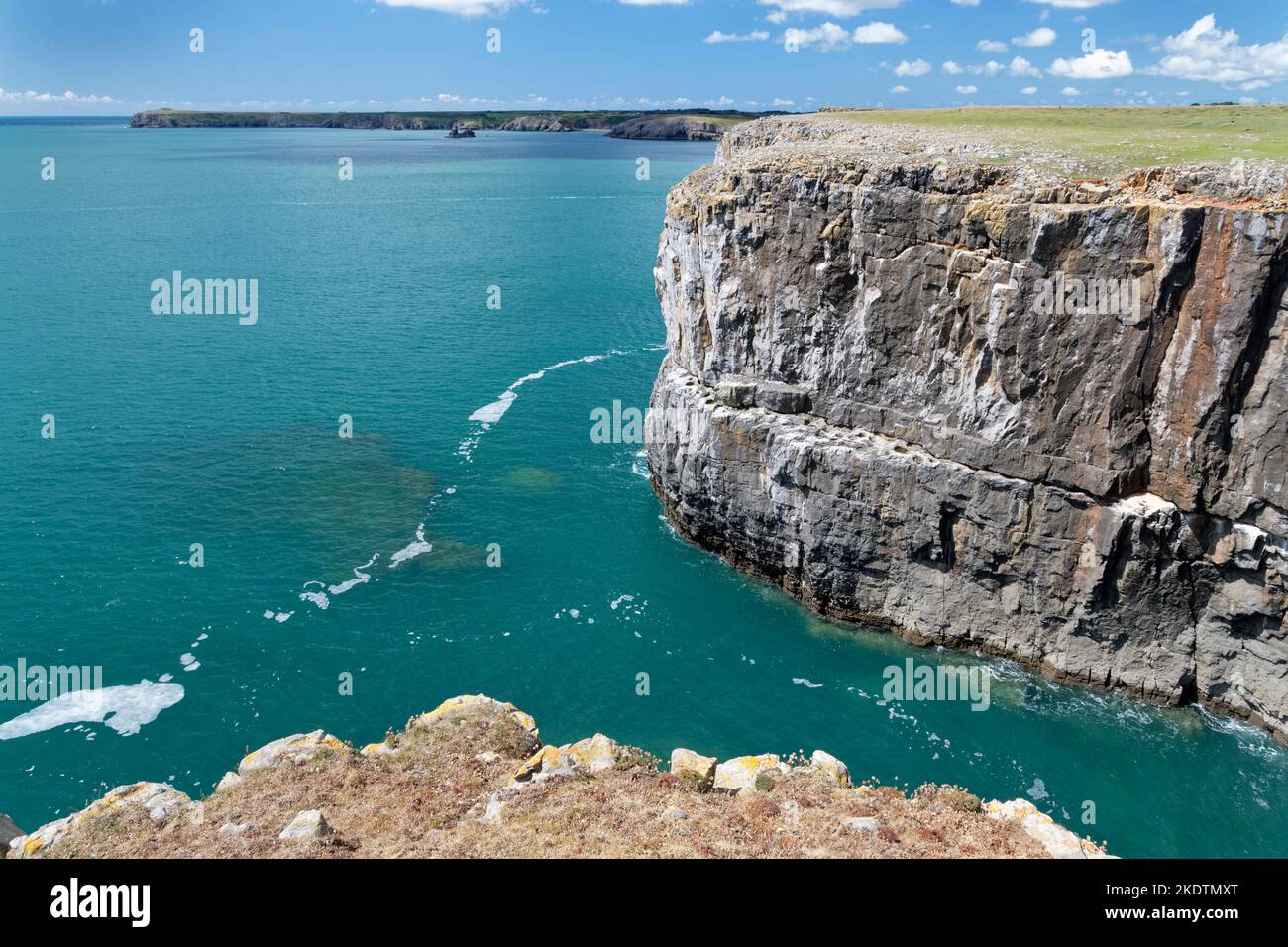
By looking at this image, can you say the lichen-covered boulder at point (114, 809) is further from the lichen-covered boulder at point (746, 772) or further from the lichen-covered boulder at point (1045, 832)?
the lichen-covered boulder at point (1045, 832)

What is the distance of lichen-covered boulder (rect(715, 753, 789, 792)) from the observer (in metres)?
32.2

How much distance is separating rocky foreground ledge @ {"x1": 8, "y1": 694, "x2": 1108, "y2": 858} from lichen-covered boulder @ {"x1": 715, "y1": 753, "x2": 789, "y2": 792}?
0.07m

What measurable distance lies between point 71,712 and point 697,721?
30807 millimetres

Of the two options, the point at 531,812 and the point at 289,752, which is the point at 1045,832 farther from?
the point at 289,752

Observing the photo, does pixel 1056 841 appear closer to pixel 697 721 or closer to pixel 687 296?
pixel 697 721

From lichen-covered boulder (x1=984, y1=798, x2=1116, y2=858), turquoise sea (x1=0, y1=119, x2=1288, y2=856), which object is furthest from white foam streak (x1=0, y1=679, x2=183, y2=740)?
lichen-covered boulder (x1=984, y1=798, x2=1116, y2=858)

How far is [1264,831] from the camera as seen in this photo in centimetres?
3766

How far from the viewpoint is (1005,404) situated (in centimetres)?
4659

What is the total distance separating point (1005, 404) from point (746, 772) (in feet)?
82.4

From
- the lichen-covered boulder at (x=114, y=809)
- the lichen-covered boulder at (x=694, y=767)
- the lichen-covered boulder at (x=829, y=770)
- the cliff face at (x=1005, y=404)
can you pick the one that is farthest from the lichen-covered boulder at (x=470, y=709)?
the cliff face at (x=1005, y=404)

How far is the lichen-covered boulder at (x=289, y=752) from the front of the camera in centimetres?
3431

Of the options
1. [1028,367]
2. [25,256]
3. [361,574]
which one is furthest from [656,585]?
[25,256]

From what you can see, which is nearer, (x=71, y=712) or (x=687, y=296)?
(x=71, y=712)

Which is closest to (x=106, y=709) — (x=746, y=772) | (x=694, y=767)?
(x=694, y=767)
